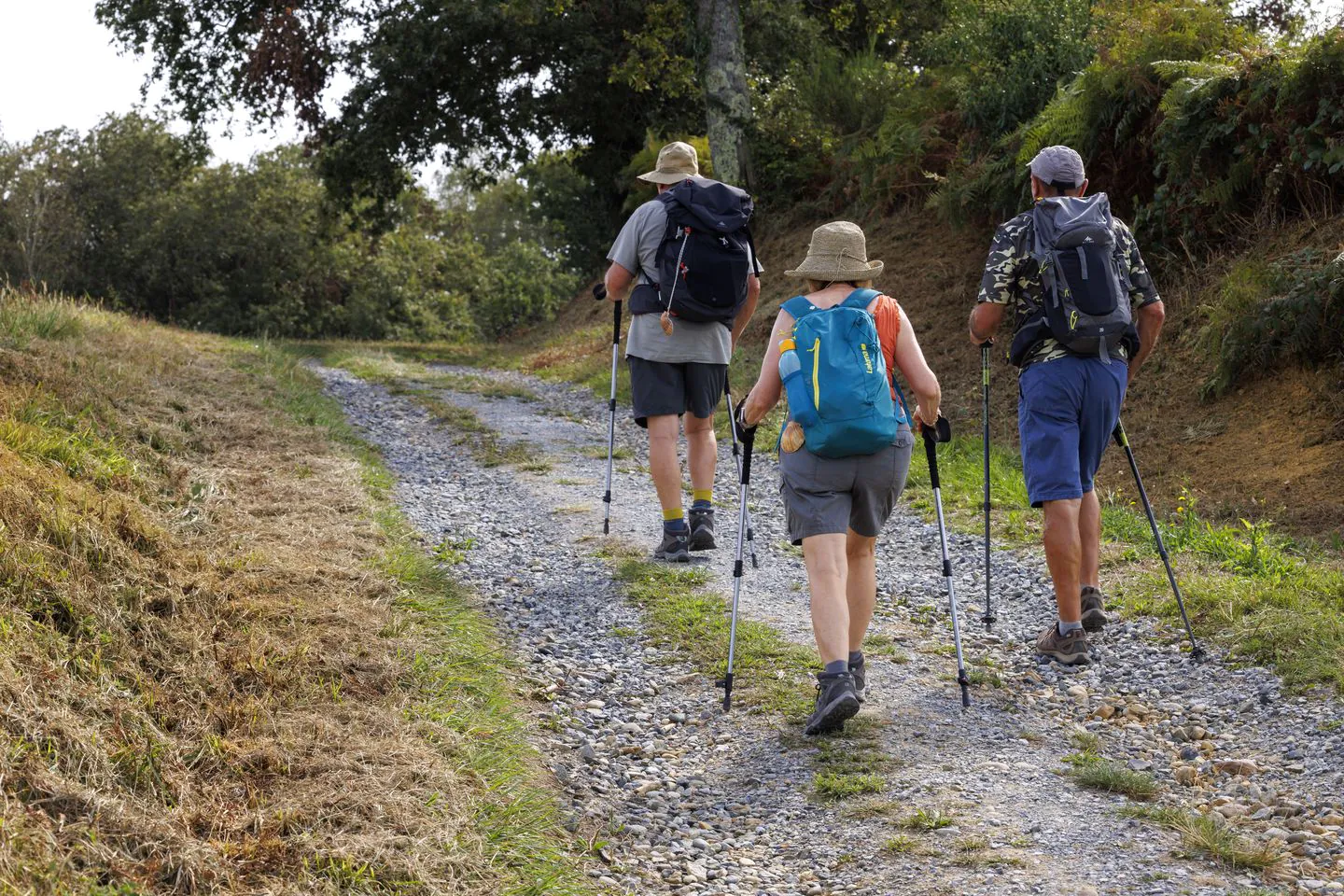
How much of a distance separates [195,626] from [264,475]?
11.8 feet

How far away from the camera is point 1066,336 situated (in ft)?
19.4

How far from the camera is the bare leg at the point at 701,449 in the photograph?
780cm

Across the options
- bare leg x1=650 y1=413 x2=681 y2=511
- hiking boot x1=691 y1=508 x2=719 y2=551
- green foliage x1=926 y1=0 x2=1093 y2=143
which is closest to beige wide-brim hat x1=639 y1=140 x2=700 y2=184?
bare leg x1=650 y1=413 x2=681 y2=511

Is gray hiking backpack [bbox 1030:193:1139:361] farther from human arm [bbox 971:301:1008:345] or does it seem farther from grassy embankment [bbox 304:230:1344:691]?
grassy embankment [bbox 304:230:1344:691]

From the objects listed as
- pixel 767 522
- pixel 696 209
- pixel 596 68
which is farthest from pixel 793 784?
pixel 596 68

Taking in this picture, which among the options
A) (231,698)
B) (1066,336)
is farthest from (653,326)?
(231,698)

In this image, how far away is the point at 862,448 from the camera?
501 centimetres

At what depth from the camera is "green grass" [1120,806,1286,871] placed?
157 inches

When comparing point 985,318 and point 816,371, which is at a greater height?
point 985,318

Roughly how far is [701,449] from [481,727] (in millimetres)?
3217

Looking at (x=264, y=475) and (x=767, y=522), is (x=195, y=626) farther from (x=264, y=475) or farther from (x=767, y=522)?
(x=767, y=522)

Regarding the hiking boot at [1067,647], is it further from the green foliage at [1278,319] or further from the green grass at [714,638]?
the green foliage at [1278,319]

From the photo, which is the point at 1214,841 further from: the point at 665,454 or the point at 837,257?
the point at 665,454

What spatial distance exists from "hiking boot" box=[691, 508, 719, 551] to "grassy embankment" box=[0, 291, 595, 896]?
66.4 inches
